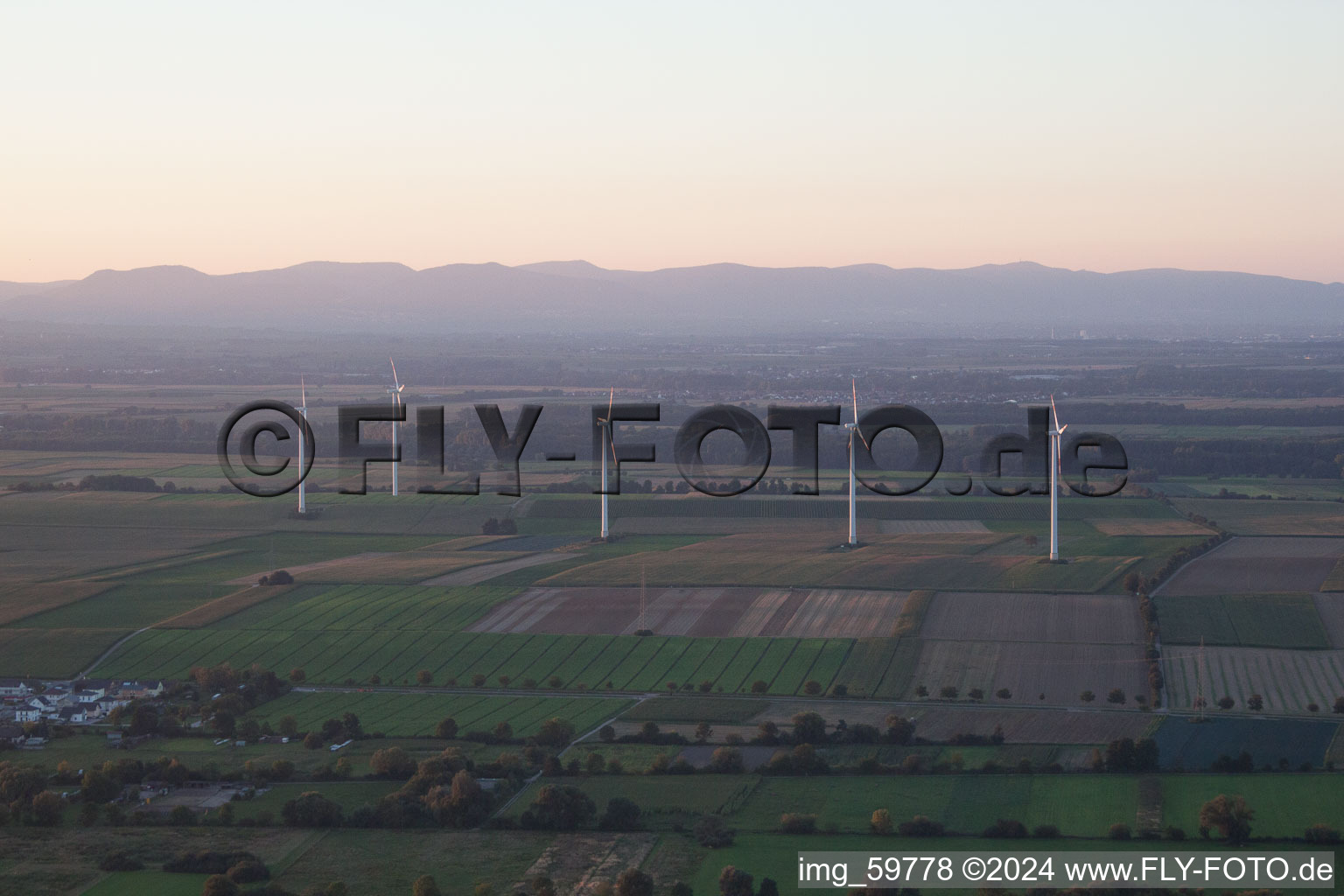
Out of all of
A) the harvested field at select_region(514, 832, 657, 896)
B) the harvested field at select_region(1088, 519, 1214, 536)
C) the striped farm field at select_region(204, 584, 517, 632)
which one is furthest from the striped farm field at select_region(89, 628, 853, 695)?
the harvested field at select_region(1088, 519, 1214, 536)

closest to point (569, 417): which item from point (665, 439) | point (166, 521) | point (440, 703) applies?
point (665, 439)

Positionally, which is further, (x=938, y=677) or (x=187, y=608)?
(x=187, y=608)

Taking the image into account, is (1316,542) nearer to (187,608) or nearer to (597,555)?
(597,555)

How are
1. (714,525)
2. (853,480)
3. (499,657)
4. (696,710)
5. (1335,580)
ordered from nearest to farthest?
(696,710), (499,657), (1335,580), (853,480), (714,525)

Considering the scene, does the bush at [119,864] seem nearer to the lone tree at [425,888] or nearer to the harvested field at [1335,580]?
the lone tree at [425,888]

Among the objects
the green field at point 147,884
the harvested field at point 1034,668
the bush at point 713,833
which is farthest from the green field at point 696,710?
the green field at point 147,884

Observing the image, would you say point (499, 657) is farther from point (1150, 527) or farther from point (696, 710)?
point (1150, 527)

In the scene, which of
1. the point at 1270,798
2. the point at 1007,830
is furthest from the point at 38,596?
the point at 1270,798

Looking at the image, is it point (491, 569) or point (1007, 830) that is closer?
point (1007, 830)
